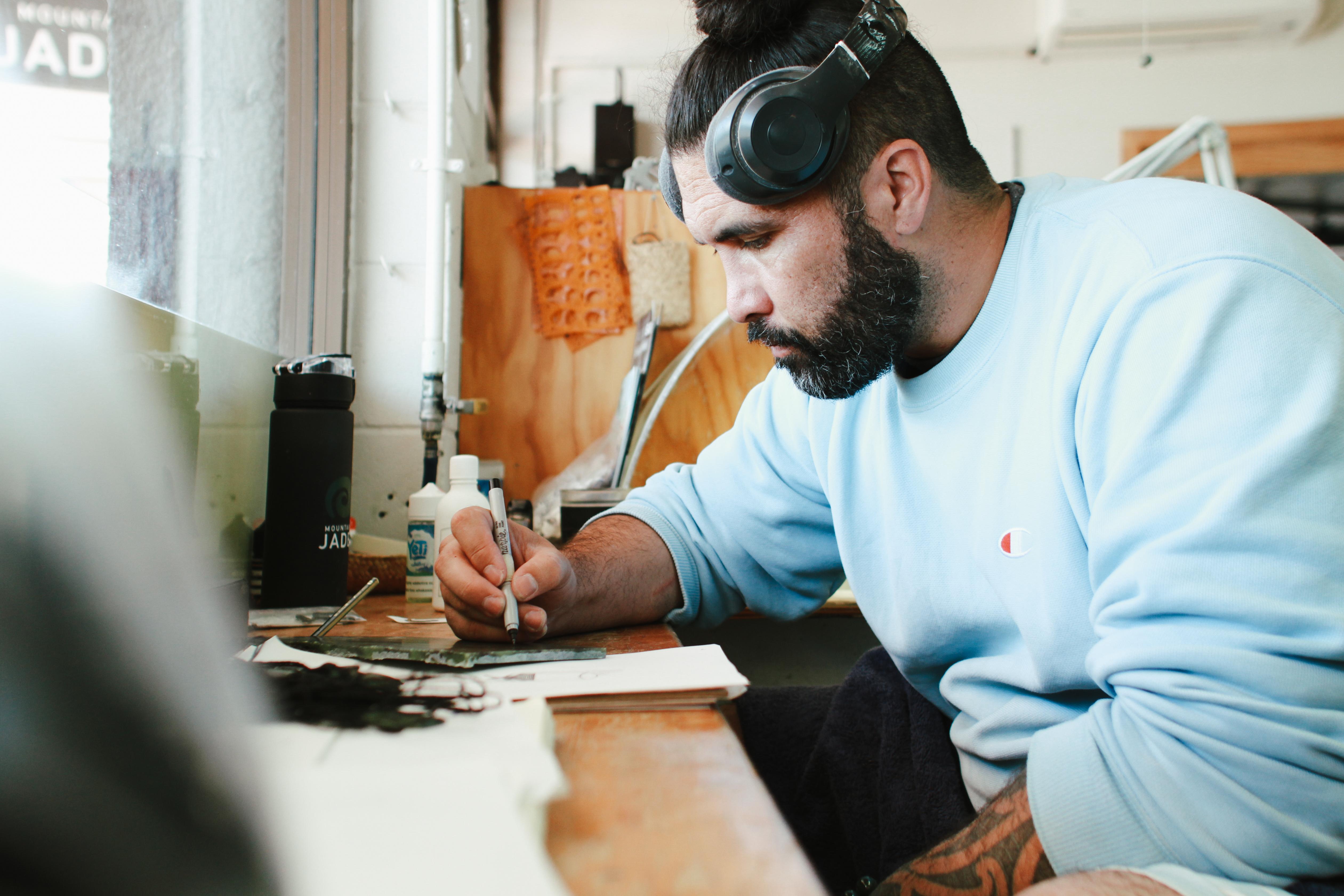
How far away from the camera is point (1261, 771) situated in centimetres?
46

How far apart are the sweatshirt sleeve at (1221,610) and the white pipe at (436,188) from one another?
3.65 feet

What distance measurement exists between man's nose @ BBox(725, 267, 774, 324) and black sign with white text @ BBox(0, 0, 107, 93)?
63 cm

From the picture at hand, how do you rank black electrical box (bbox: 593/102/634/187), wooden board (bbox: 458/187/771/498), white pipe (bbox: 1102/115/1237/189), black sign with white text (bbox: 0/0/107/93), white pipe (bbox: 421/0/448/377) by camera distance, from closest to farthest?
1. black sign with white text (bbox: 0/0/107/93)
2. white pipe (bbox: 421/0/448/377)
3. white pipe (bbox: 1102/115/1237/189)
4. wooden board (bbox: 458/187/771/498)
5. black electrical box (bbox: 593/102/634/187)

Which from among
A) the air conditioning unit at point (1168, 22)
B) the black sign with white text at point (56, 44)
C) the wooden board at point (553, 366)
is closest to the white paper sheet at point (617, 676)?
the black sign with white text at point (56, 44)

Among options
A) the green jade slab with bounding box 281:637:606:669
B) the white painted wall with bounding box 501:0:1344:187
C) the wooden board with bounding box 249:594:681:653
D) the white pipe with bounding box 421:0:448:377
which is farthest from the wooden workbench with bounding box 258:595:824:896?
the white painted wall with bounding box 501:0:1344:187

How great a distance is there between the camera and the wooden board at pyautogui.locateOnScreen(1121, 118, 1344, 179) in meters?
2.82

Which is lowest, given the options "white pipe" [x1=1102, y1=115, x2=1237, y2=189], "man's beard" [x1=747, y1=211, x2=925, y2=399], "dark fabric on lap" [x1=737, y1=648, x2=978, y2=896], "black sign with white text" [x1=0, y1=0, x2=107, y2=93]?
→ "dark fabric on lap" [x1=737, y1=648, x2=978, y2=896]

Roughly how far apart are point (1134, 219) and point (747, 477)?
1.75 feet

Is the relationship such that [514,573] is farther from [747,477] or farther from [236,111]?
[236,111]

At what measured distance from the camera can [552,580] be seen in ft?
2.57

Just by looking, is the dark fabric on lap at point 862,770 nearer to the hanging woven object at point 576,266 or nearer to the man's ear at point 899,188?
the man's ear at point 899,188

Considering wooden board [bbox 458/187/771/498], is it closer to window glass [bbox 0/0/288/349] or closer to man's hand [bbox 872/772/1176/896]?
window glass [bbox 0/0/288/349]

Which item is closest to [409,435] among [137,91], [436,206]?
[436,206]

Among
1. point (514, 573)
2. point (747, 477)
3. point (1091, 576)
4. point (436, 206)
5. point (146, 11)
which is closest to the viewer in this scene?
point (1091, 576)
